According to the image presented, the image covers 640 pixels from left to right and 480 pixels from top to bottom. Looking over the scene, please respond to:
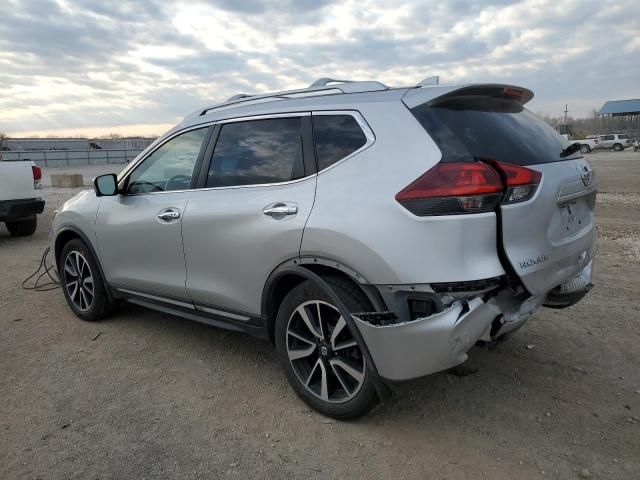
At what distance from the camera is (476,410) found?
3.11 m

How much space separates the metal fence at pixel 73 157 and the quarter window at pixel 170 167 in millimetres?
35711

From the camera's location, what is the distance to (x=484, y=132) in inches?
110

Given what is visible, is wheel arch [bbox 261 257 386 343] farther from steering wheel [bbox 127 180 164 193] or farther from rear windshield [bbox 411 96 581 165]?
steering wheel [bbox 127 180 164 193]

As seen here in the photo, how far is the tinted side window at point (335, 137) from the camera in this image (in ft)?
9.57

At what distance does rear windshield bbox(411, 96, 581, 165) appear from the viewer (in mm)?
2648

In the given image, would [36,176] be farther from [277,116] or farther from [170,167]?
[277,116]

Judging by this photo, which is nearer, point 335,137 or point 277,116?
point 335,137

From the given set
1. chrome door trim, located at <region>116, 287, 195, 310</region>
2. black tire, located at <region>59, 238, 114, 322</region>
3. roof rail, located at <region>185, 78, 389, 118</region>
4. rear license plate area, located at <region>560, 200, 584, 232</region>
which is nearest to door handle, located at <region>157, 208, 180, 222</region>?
chrome door trim, located at <region>116, 287, 195, 310</region>

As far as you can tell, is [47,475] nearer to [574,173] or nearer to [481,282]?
[481,282]

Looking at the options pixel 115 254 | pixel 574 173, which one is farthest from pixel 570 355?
pixel 115 254

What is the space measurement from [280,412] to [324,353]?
494mm

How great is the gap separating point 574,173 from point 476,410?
1521 millimetres

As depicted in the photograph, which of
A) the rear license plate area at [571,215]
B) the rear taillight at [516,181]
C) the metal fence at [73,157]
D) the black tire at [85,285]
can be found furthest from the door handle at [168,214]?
the metal fence at [73,157]

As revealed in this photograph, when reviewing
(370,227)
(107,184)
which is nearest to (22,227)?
(107,184)
